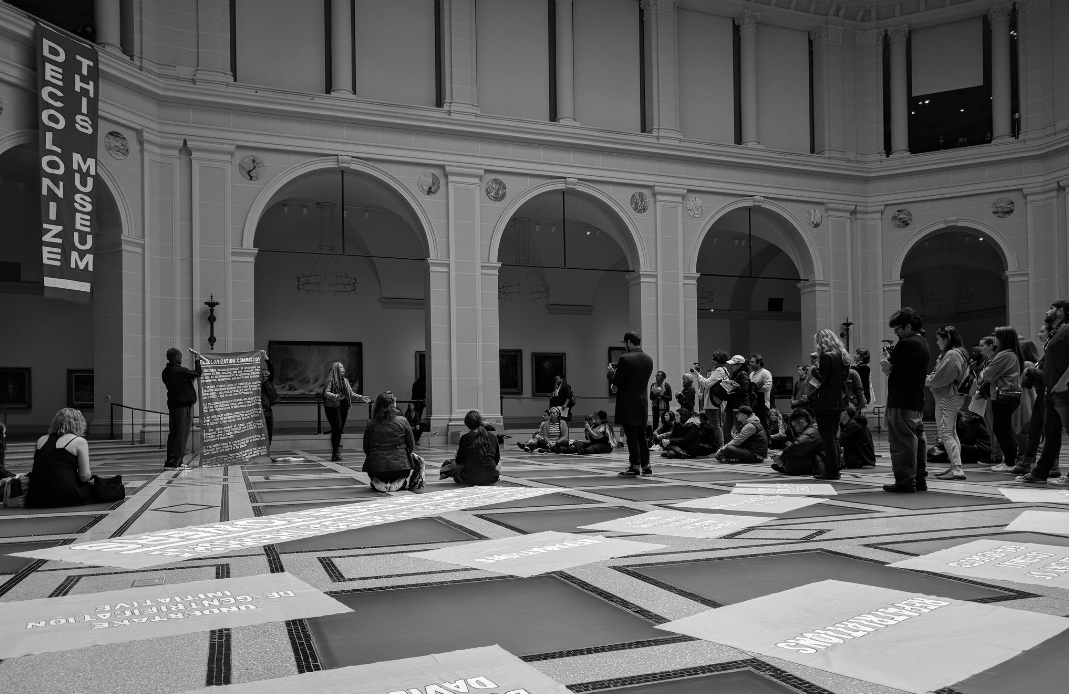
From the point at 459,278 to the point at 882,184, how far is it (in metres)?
11.5

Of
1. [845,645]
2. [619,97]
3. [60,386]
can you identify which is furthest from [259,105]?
[845,645]

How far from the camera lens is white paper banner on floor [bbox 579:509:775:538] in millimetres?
5578

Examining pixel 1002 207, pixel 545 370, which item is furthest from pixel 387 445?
pixel 545 370

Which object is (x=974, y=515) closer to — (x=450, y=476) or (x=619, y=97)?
(x=450, y=476)

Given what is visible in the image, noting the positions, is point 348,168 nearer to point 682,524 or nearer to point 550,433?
point 550,433

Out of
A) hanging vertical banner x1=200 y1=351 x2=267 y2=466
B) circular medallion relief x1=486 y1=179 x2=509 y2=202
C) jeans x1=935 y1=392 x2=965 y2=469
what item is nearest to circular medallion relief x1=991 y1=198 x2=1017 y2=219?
circular medallion relief x1=486 y1=179 x2=509 y2=202

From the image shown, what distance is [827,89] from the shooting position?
72.8 ft

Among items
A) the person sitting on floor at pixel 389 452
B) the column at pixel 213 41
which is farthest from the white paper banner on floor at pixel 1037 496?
the column at pixel 213 41

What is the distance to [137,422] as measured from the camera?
618 inches

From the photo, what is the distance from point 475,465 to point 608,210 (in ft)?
40.3

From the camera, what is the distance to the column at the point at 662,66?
810 inches

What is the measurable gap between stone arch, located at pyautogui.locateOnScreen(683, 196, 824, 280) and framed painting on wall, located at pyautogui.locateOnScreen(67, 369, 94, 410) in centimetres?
1562

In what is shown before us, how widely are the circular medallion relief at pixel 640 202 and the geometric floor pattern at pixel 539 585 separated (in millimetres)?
12666

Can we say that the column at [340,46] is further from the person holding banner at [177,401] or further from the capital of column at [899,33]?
the capital of column at [899,33]
